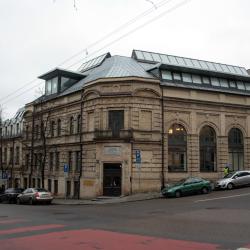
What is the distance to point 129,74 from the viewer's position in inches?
1519

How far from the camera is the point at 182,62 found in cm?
4794

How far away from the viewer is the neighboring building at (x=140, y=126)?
119 ft

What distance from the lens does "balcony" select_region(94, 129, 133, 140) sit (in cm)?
3608

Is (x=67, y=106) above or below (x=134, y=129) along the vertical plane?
above

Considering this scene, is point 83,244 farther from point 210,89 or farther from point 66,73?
point 66,73

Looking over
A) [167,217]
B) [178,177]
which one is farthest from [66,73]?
[167,217]

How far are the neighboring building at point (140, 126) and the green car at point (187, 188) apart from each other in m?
3.95

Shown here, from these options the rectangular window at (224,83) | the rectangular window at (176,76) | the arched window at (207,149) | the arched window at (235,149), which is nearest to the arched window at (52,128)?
the rectangular window at (176,76)

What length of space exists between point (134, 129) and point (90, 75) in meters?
10.7

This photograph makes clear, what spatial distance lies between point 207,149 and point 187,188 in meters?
8.58

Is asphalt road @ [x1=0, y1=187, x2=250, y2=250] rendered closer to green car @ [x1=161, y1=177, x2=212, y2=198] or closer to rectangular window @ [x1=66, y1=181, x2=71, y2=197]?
green car @ [x1=161, y1=177, x2=212, y2=198]

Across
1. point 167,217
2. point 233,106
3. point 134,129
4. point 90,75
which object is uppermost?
point 90,75

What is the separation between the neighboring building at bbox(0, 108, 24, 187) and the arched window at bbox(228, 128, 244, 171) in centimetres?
2748

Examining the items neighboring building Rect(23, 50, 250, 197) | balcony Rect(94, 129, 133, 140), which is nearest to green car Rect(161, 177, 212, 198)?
neighboring building Rect(23, 50, 250, 197)
